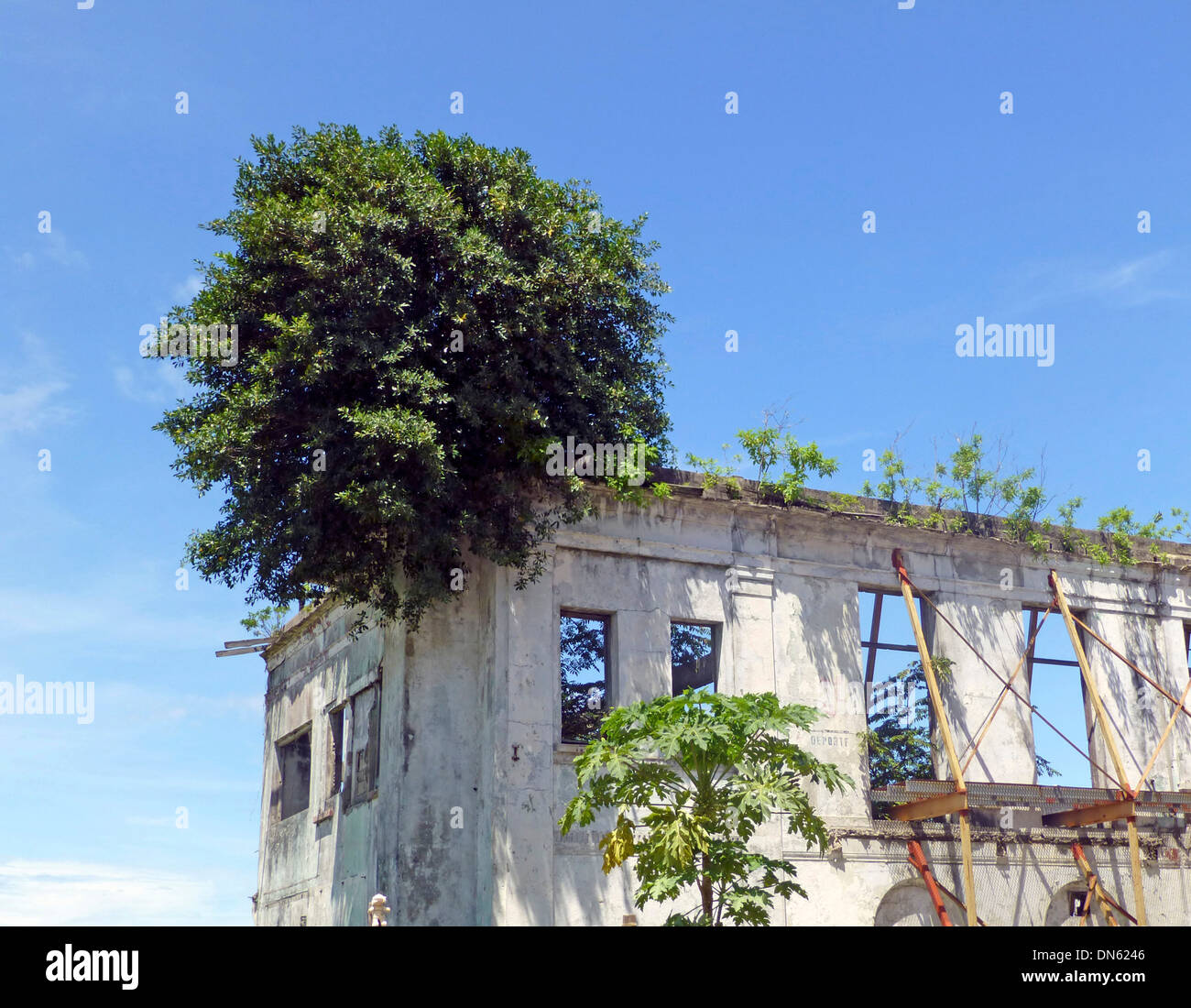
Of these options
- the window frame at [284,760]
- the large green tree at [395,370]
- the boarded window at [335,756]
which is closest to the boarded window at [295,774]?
the window frame at [284,760]

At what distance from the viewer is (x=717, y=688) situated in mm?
18297

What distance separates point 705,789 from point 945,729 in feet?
19.3

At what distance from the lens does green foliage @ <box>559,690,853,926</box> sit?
1318 cm

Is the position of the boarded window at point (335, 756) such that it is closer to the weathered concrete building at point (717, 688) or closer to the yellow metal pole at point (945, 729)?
the weathered concrete building at point (717, 688)

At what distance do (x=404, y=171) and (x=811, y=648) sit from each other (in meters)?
9.62

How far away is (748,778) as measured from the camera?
13867 mm

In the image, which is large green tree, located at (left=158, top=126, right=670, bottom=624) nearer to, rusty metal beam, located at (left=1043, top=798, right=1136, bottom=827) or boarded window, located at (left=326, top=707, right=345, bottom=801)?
boarded window, located at (left=326, top=707, right=345, bottom=801)

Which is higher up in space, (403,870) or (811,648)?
(811,648)

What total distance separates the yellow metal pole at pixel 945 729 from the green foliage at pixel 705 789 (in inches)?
155

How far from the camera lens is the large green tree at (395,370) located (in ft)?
54.0

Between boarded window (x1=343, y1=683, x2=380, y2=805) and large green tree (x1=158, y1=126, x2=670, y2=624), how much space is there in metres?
2.05

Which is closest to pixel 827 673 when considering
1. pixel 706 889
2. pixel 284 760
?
pixel 706 889
